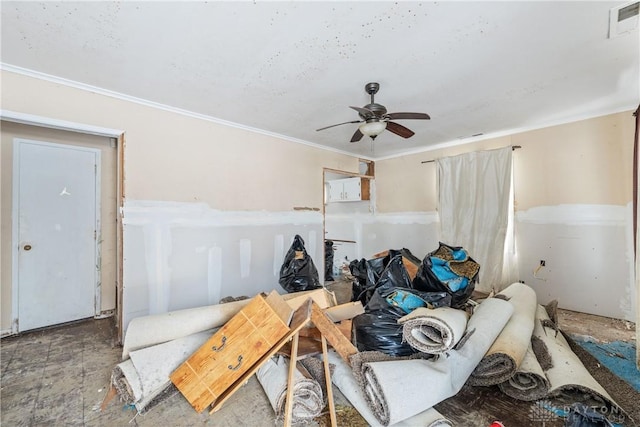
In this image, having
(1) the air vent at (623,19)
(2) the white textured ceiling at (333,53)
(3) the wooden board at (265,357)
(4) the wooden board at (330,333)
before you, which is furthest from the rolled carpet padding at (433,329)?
→ (1) the air vent at (623,19)

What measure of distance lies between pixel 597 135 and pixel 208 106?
14.9ft

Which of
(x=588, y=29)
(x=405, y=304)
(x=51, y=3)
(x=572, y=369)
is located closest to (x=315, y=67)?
(x=51, y=3)

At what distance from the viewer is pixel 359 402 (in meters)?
1.63

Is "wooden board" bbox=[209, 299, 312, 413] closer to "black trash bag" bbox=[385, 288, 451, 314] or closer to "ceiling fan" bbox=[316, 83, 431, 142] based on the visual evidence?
"black trash bag" bbox=[385, 288, 451, 314]

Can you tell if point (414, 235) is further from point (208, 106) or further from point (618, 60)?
point (208, 106)

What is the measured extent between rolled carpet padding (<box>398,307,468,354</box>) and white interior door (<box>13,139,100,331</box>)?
12.2ft

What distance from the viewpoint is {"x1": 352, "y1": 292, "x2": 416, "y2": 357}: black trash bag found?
6.16ft

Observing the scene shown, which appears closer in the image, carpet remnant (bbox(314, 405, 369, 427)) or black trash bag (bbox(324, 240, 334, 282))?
carpet remnant (bbox(314, 405, 369, 427))

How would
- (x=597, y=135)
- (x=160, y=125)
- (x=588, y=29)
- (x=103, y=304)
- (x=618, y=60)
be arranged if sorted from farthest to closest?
(x=103, y=304), (x=597, y=135), (x=160, y=125), (x=618, y=60), (x=588, y=29)

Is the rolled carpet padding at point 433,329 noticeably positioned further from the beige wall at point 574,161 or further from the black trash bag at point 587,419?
the beige wall at point 574,161

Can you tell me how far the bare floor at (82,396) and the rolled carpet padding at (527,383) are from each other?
94 millimetres

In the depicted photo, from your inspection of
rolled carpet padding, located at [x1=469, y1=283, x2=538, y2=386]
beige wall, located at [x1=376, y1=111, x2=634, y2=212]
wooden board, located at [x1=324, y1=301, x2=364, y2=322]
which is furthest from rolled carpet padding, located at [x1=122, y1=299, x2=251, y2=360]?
beige wall, located at [x1=376, y1=111, x2=634, y2=212]

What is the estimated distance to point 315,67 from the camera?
2150 millimetres

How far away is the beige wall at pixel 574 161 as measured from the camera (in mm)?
3041
